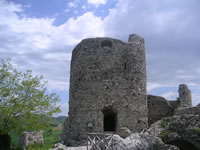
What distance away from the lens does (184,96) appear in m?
18.8

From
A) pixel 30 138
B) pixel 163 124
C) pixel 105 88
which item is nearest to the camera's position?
pixel 163 124

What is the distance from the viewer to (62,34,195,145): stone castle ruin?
555 inches

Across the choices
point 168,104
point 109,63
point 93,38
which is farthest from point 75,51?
point 168,104

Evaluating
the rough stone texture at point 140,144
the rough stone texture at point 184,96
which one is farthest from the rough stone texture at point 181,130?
the rough stone texture at point 184,96

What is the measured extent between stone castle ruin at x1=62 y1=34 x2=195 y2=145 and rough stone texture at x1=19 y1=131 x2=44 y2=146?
259 centimetres

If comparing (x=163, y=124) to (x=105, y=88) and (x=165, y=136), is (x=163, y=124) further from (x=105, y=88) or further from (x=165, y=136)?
(x=105, y=88)

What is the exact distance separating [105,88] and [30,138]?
7288 mm

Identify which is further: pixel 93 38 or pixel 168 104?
pixel 168 104

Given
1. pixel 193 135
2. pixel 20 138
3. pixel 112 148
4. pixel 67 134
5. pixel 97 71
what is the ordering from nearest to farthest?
pixel 112 148
pixel 193 135
pixel 97 71
pixel 67 134
pixel 20 138

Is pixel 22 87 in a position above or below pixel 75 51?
Answer: below

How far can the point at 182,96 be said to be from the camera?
18812mm

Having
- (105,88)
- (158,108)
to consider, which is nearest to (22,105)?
(105,88)

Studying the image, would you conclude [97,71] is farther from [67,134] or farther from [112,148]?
[112,148]

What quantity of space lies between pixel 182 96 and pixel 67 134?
10251mm
